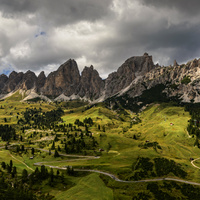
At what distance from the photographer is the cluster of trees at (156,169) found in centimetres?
10881

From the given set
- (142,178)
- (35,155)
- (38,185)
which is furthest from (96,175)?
(35,155)

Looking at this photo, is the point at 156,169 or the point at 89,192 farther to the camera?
the point at 156,169

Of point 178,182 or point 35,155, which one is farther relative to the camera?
point 35,155

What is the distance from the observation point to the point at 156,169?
116 metres

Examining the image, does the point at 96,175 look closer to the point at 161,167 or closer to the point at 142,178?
the point at 142,178

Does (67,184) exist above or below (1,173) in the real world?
below

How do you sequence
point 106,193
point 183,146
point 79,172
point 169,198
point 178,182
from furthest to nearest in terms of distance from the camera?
1. point 183,146
2. point 79,172
3. point 178,182
4. point 106,193
5. point 169,198

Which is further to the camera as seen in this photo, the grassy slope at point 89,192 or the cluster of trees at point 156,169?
the cluster of trees at point 156,169

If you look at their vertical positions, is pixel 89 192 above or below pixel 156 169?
below

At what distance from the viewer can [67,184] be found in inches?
4336

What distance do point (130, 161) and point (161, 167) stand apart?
3364cm

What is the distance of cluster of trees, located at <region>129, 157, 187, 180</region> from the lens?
357ft

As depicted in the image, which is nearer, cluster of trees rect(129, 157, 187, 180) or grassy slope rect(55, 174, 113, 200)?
grassy slope rect(55, 174, 113, 200)

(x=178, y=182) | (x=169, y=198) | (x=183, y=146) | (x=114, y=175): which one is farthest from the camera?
(x=183, y=146)
